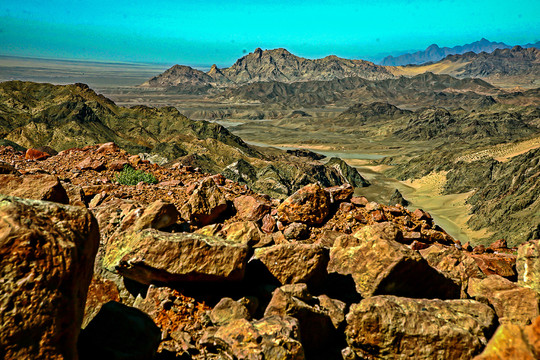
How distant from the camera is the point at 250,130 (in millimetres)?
139875

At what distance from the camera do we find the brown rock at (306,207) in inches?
380

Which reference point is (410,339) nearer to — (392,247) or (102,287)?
(392,247)

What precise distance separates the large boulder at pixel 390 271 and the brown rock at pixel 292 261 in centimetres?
93

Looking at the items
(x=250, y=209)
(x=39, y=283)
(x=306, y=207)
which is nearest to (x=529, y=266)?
(x=306, y=207)

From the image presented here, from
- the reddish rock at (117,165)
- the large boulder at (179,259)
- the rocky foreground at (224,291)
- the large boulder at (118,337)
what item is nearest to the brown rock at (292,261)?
the rocky foreground at (224,291)

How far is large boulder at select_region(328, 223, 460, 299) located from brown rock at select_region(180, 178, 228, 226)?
3323mm

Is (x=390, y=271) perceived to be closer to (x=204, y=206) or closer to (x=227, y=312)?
(x=227, y=312)

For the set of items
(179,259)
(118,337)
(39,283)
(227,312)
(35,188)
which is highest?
(39,283)

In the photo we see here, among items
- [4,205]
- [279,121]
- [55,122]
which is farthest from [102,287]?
[279,121]

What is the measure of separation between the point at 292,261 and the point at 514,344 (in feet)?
11.9

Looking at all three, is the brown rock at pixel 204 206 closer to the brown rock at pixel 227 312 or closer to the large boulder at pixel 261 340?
the brown rock at pixel 227 312

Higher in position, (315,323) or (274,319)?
(274,319)

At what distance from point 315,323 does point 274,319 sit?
43.1 inches

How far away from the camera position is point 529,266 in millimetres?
8445
